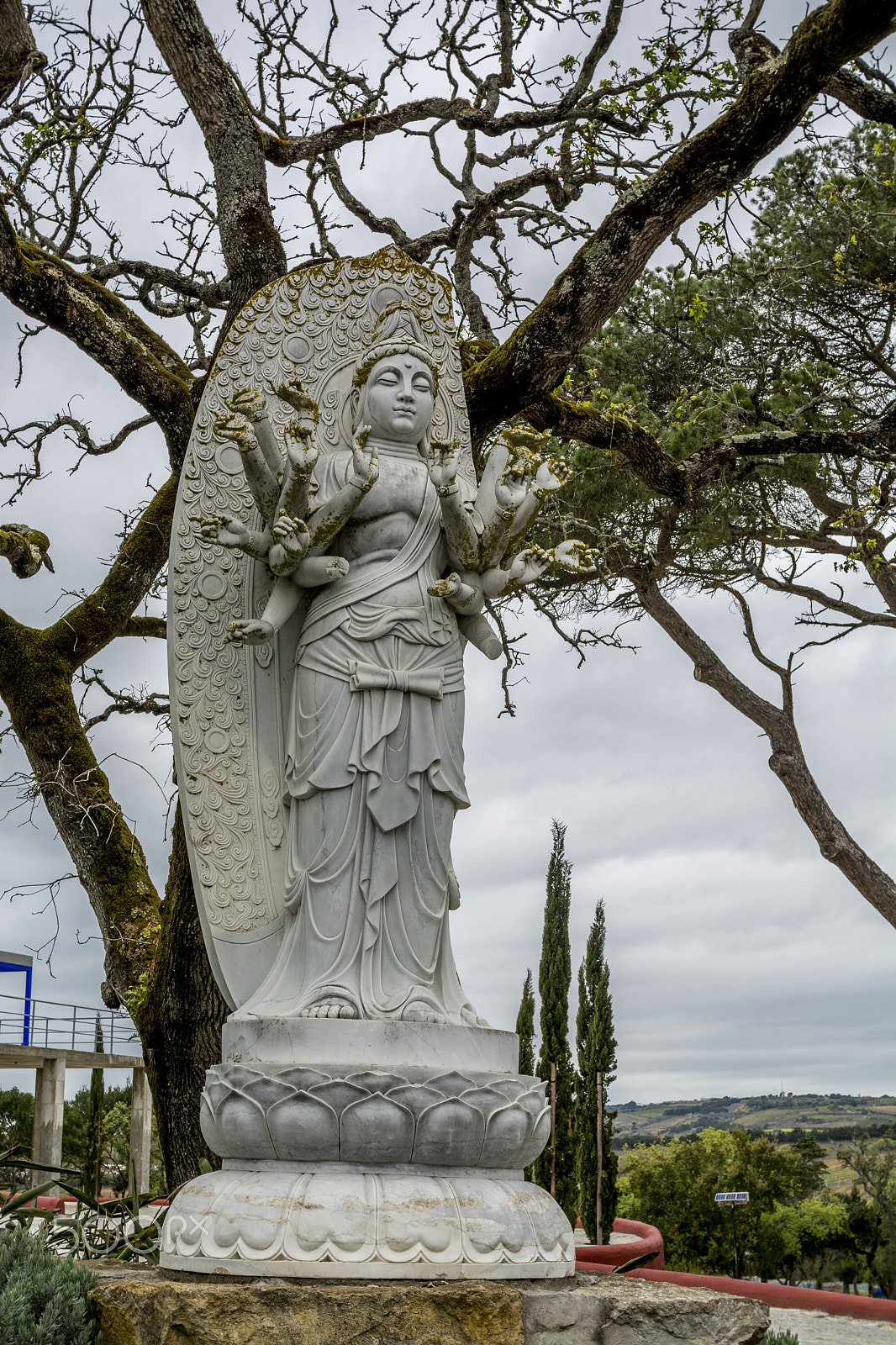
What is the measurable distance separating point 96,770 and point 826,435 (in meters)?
4.91

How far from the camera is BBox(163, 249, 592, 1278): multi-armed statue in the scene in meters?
3.46

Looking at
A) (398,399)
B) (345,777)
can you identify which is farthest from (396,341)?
(345,777)

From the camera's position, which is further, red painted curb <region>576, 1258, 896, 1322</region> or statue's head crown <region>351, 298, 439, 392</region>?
red painted curb <region>576, 1258, 896, 1322</region>

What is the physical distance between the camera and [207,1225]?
11.2 ft

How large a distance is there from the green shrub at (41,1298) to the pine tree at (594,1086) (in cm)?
1074

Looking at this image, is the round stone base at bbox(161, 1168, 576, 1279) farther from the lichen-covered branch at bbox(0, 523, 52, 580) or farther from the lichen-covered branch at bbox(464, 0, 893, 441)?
the lichen-covered branch at bbox(0, 523, 52, 580)

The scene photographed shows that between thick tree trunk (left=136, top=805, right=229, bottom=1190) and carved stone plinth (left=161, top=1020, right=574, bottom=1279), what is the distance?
7.11ft

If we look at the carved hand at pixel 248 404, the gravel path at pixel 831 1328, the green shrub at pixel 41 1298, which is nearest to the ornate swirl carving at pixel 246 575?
the carved hand at pixel 248 404

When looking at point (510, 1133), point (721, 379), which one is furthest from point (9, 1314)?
point (721, 379)

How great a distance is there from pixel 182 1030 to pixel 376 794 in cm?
234

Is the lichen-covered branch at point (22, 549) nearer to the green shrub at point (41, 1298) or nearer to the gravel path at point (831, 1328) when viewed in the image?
the green shrub at point (41, 1298)

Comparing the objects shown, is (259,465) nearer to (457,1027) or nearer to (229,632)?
(229,632)

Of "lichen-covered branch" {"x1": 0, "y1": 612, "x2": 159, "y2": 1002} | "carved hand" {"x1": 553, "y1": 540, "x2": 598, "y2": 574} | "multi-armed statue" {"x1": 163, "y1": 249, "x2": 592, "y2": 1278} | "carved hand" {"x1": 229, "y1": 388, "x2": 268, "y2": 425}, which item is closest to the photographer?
"multi-armed statue" {"x1": 163, "y1": 249, "x2": 592, "y2": 1278}

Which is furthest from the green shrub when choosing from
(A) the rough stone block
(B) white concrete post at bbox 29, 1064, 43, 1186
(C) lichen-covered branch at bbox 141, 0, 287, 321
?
(B) white concrete post at bbox 29, 1064, 43, 1186
